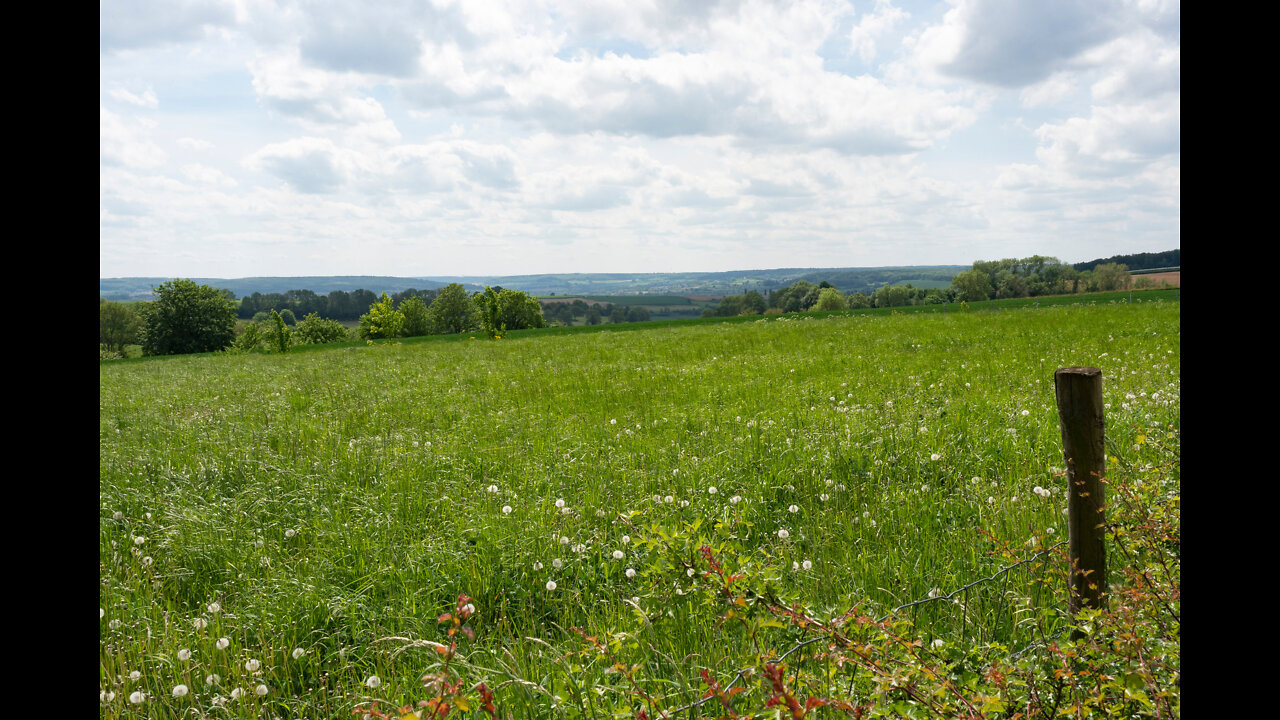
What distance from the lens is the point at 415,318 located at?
3533 inches

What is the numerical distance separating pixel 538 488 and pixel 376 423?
5065mm

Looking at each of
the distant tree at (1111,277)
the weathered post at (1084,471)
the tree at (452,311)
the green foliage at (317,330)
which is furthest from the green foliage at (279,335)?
the distant tree at (1111,277)

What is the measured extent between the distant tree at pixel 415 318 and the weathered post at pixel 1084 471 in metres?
92.5

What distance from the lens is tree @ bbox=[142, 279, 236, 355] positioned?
7206 cm

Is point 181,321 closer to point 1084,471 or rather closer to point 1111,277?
point 1084,471

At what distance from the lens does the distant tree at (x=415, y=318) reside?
89.3 meters

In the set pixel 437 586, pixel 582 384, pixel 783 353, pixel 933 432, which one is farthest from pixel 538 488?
pixel 783 353

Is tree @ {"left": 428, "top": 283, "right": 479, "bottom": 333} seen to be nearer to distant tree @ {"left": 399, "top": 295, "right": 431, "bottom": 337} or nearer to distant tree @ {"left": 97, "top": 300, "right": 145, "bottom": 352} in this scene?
distant tree @ {"left": 399, "top": 295, "right": 431, "bottom": 337}

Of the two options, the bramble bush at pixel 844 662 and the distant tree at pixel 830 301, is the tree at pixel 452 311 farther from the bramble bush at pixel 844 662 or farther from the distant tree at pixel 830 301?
the bramble bush at pixel 844 662

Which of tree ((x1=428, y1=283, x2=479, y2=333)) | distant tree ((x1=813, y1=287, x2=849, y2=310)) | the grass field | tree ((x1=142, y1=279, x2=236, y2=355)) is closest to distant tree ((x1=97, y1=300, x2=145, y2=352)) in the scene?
tree ((x1=142, y1=279, x2=236, y2=355))

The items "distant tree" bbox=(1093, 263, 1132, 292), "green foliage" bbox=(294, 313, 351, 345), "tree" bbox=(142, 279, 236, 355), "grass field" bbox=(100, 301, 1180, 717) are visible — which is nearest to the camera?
"grass field" bbox=(100, 301, 1180, 717)

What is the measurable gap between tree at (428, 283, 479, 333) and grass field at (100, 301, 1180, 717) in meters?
85.1
